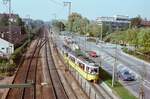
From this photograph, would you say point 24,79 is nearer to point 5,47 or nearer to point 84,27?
point 5,47

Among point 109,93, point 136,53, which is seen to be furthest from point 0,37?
point 109,93

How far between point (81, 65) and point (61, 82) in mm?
3605

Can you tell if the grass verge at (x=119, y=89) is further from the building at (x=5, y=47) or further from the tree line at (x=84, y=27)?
the tree line at (x=84, y=27)

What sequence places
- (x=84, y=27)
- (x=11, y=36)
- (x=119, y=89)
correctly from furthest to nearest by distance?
(x=84, y=27) < (x=11, y=36) < (x=119, y=89)

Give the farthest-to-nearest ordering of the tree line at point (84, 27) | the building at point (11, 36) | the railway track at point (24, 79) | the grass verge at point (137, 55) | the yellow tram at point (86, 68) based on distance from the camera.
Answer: the tree line at point (84, 27) < the building at point (11, 36) < the grass verge at point (137, 55) < the yellow tram at point (86, 68) < the railway track at point (24, 79)

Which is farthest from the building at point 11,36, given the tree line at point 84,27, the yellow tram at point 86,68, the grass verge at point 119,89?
the grass verge at point 119,89

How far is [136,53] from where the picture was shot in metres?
75.8

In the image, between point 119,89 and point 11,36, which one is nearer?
point 119,89

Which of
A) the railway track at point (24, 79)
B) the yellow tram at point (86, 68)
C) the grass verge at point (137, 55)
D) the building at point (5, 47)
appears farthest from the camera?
the building at point (5, 47)

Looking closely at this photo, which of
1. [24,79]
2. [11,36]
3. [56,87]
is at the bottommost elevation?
[56,87]

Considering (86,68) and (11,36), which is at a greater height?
(11,36)

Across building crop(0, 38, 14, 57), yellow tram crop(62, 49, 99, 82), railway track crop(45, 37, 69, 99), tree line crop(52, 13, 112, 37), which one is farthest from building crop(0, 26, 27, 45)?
tree line crop(52, 13, 112, 37)

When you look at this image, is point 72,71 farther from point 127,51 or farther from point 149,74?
point 127,51

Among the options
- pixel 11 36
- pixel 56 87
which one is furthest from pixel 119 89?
pixel 11 36
